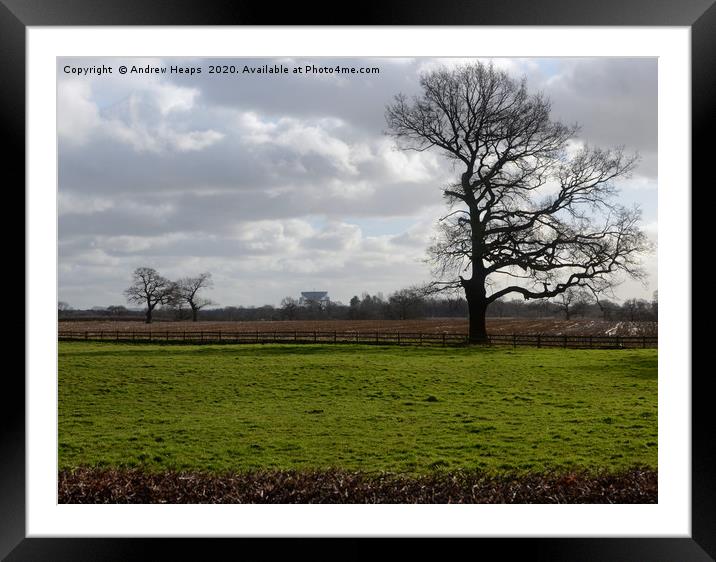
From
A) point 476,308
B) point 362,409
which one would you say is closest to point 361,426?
point 362,409

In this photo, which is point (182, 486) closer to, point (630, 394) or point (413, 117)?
point (630, 394)

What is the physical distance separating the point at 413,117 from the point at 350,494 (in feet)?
24.2

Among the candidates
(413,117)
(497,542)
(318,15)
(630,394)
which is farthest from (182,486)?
(413,117)

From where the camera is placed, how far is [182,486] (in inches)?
180

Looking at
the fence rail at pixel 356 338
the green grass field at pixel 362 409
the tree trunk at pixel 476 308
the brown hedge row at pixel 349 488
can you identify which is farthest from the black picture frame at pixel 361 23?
the fence rail at pixel 356 338

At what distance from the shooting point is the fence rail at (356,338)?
11898mm

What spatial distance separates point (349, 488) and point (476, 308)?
7.74 metres

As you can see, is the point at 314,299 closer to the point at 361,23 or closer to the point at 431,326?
the point at 431,326

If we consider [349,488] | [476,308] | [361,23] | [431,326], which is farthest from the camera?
[431,326]

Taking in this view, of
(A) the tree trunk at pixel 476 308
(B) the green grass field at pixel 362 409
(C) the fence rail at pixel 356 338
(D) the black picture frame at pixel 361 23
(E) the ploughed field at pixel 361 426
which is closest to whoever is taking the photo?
(D) the black picture frame at pixel 361 23

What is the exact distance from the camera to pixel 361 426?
6.68 metres

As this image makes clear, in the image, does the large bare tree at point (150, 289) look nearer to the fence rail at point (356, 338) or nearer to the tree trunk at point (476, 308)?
the fence rail at point (356, 338)

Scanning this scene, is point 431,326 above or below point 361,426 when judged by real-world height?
above

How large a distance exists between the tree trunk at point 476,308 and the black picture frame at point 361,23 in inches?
312
